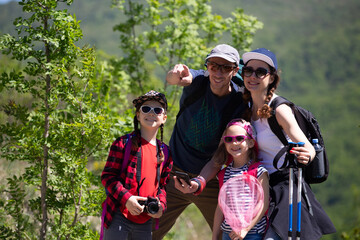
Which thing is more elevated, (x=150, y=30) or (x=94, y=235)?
(x=150, y=30)

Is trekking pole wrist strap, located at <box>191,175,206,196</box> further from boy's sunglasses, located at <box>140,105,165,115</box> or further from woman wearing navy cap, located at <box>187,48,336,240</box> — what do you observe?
boy's sunglasses, located at <box>140,105,165,115</box>

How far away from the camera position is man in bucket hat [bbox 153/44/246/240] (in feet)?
12.5

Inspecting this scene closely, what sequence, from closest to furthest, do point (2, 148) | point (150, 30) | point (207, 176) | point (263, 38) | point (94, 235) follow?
1. point (207, 176)
2. point (2, 148)
3. point (94, 235)
4. point (150, 30)
5. point (263, 38)

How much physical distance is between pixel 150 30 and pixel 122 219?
5.18 m

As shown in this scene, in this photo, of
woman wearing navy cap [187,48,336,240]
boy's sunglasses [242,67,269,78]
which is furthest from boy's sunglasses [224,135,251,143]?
boy's sunglasses [242,67,269,78]

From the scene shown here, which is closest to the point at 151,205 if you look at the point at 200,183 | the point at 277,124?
the point at 200,183

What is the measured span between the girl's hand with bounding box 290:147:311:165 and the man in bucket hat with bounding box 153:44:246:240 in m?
0.79

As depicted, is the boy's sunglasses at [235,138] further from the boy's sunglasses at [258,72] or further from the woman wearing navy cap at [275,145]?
the boy's sunglasses at [258,72]

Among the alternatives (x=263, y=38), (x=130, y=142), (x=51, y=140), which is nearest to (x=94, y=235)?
(x=51, y=140)

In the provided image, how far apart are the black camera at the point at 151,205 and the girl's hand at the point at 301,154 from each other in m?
1.08

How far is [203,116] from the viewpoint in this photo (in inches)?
159

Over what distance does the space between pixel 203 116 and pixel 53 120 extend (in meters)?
1.54

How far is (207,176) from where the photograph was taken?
3.79 metres

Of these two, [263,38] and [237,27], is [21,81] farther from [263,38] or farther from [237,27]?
[263,38]
